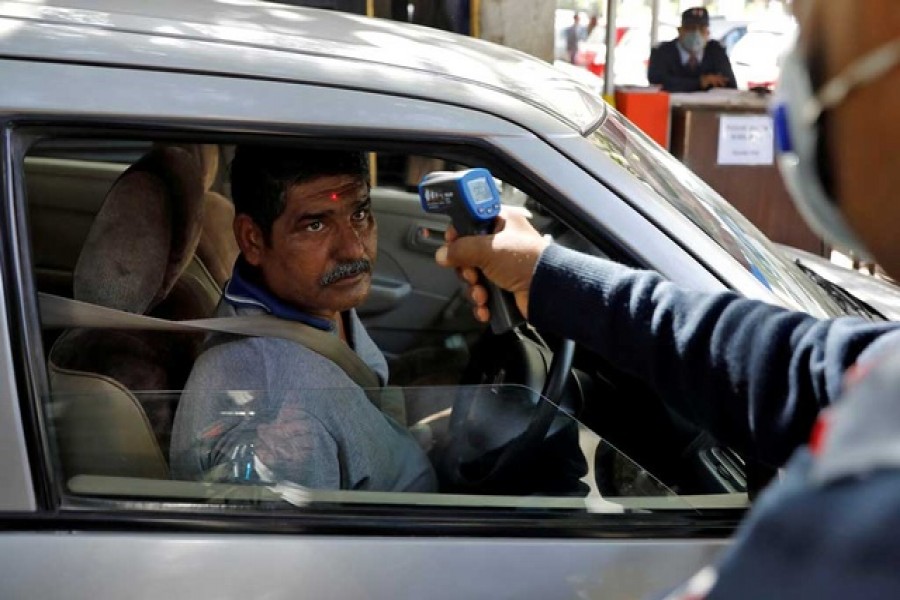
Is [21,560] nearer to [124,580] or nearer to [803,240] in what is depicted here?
[124,580]

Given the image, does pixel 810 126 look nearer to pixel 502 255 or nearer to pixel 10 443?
pixel 502 255

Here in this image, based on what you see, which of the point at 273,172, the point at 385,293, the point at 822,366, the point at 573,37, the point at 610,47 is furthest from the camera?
the point at 573,37

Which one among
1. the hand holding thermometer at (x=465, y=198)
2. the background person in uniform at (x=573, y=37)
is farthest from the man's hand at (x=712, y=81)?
the background person in uniform at (x=573, y=37)

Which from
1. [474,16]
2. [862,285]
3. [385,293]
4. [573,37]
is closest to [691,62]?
[474,16]

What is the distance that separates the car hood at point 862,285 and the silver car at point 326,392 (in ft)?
1.90

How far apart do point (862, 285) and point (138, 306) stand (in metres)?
1.77

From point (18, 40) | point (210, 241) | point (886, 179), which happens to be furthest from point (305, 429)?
point (886, 179)

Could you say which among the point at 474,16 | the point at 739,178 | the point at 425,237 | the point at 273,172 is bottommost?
the point at 739,178

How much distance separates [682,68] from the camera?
879 cm

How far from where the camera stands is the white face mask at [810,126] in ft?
2.52

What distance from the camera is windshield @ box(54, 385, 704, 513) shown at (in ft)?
5.65

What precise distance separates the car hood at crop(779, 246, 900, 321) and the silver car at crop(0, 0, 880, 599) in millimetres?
579

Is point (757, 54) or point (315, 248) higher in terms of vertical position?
point (315, 248)

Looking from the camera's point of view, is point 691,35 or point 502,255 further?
point 691,35
